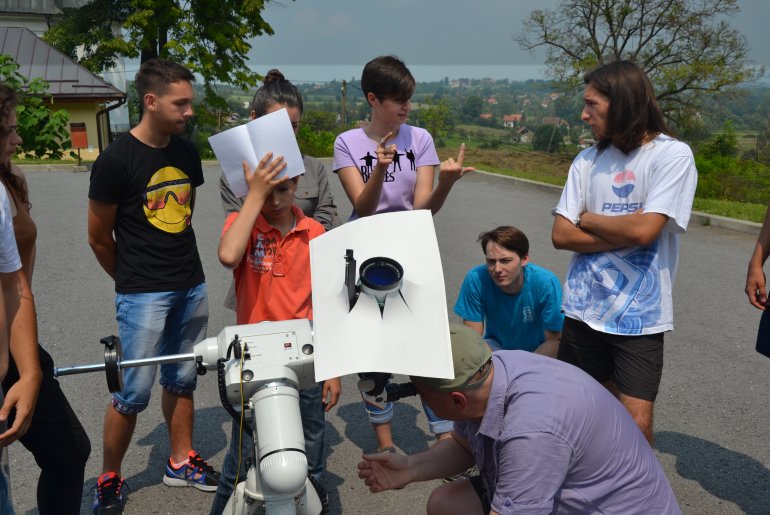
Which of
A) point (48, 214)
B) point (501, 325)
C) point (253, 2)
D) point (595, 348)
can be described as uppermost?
point (253, 2)

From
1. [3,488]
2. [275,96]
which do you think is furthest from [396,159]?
[3,488]

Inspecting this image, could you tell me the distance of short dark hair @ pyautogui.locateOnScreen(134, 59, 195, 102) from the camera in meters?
3.36

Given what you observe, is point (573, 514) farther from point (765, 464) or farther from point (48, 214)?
point (48, 214)

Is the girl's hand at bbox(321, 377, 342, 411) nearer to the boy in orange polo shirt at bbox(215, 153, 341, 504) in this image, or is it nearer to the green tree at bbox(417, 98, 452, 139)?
the boy in orange polo shirt at bbox(215, 153, 341, 504)

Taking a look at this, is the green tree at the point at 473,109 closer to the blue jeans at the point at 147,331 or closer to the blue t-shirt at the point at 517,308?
the blue t-shirt at the point at 517,308

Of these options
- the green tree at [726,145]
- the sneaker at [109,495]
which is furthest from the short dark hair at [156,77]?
the green tree at [726,145]

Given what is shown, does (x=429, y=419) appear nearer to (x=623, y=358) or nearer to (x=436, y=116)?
(x=623, y=358)

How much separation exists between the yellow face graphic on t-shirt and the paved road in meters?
1.37

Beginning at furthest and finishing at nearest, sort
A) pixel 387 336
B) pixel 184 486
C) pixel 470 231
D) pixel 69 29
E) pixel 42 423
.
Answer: pixel 69 29
pixel 470 231
pixel 184 486
pixel 42 423
pixel 387 336

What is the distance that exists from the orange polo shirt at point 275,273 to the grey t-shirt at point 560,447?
993mm

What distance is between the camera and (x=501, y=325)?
407cm

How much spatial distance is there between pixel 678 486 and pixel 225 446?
97.1 inches

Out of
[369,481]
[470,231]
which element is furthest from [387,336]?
[470,231]

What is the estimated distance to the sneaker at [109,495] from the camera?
11.0ft
